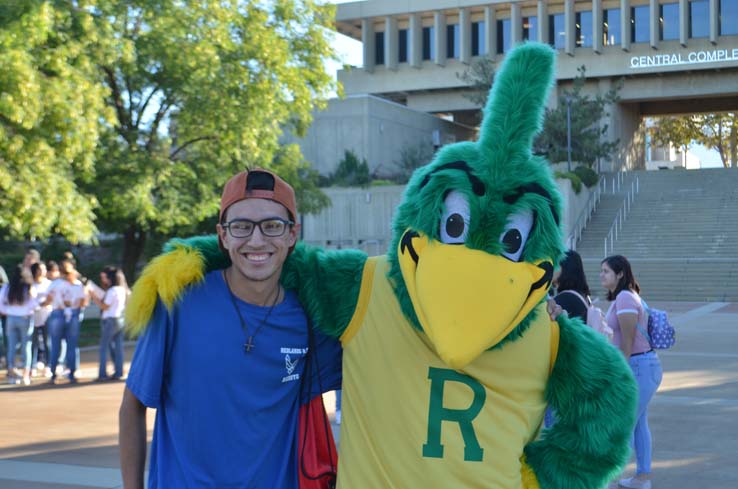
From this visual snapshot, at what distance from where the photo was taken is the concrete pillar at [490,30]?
4828 cm

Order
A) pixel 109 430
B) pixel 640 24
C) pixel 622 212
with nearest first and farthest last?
pixel 109 430, pixel 622 212, pixel 640 24

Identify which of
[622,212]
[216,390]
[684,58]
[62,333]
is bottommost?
[62,333]

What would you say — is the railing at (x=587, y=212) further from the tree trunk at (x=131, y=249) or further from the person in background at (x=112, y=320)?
the person in background at (x=112, y=320)

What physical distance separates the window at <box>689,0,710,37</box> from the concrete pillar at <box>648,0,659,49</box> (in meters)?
1.72

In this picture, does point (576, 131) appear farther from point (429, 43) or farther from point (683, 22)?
point (429, 43)

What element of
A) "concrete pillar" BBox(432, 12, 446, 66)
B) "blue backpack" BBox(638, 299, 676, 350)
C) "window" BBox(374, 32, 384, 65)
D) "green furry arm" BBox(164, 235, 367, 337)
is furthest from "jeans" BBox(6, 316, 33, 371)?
"window" BBox(374, 32, 384, 65)

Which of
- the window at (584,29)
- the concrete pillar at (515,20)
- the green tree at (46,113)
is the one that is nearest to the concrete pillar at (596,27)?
the window at (584,29)

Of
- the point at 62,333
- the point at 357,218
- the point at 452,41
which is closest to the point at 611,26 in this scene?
the point at 452,41

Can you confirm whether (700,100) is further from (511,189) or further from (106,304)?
(511,189)

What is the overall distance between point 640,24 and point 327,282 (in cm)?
4727

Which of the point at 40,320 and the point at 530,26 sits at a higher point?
the point at 530,26

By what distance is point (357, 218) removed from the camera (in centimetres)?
3512

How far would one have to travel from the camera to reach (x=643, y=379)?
650 centimetres

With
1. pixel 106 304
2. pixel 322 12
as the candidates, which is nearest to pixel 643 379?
pixel 106 304
